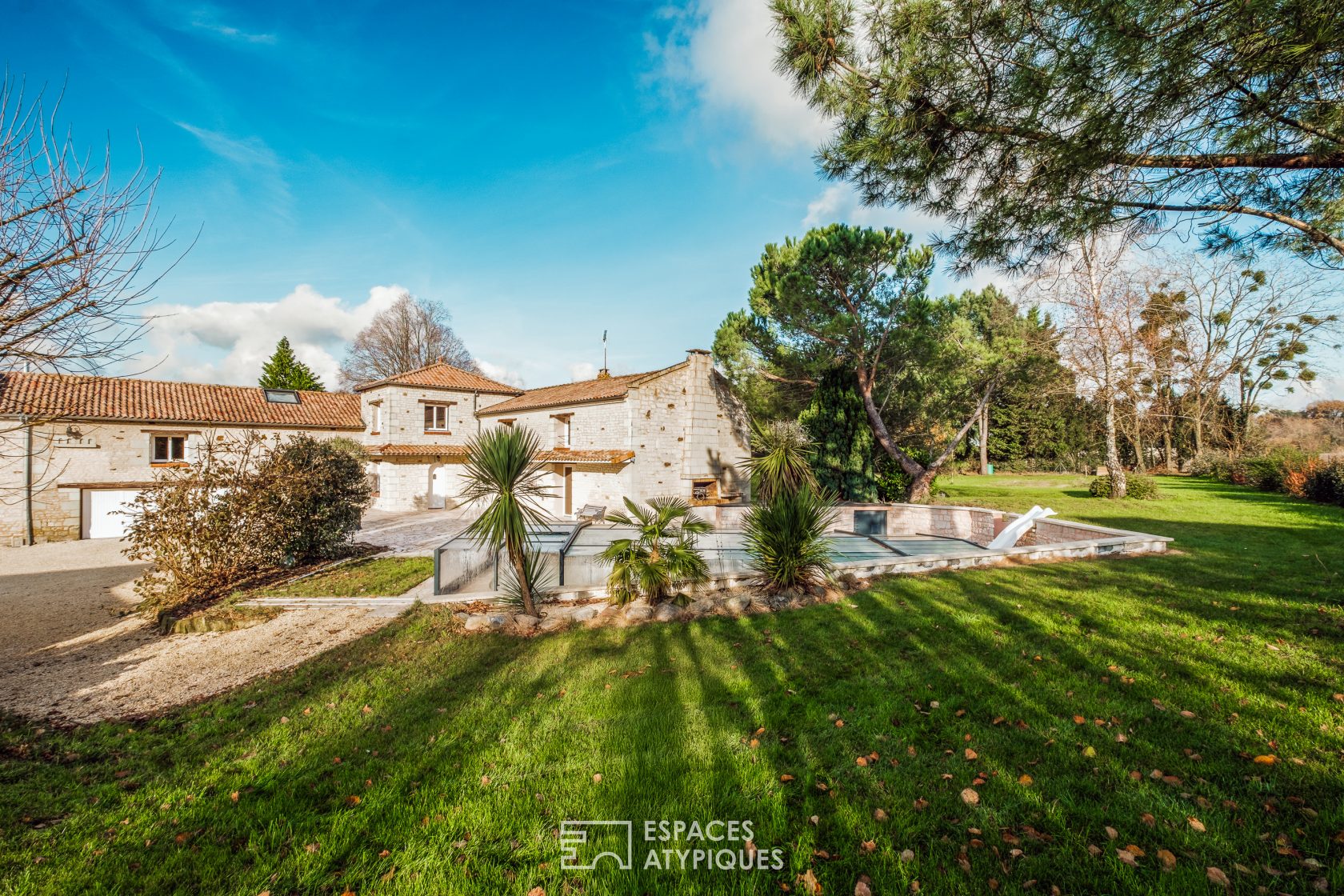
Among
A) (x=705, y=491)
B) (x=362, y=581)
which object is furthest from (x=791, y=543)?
(x=705, y=491)

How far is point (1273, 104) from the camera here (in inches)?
158

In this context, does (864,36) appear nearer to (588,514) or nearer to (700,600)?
(700,600)

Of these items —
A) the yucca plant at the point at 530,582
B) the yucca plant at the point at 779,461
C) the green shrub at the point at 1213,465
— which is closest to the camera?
the yucca plant at the point at 530,582

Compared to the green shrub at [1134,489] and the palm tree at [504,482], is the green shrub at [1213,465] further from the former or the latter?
the palm tree at [504,482]

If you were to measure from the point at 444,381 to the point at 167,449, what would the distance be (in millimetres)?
9567

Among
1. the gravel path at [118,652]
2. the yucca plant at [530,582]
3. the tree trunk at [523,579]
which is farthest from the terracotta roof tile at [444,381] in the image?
the tree trunk at [523,579]

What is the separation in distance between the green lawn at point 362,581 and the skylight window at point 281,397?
14.9 meters

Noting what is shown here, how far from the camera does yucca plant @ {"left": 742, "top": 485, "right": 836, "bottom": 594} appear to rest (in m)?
7.95

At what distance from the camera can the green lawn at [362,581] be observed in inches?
354

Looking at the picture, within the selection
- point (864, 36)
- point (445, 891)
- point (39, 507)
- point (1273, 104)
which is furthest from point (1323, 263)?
point (39, 507)

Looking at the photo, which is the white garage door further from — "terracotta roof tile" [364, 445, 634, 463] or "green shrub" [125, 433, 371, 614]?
"green shrub" [125, 433, 371, 614]

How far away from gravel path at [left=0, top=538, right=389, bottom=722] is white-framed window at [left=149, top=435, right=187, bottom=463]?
362 inches

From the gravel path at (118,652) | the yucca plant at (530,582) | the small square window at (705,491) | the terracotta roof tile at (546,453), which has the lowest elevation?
the gravel path at (118,652)

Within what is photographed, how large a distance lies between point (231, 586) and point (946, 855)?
11.7m
